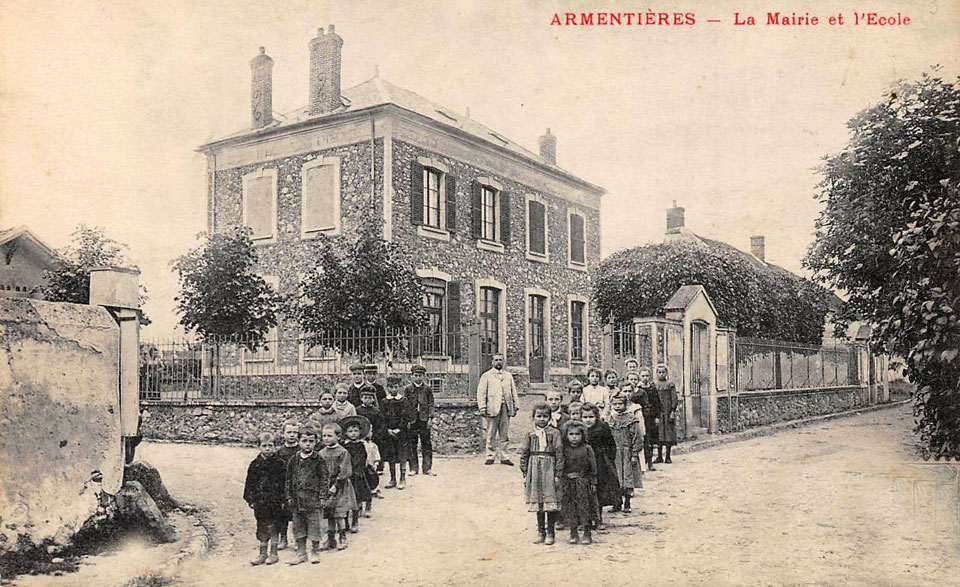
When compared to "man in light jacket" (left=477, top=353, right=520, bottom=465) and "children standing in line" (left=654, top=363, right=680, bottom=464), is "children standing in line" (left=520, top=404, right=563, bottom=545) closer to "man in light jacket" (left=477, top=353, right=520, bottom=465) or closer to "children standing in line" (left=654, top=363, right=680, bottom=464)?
"man in light jacket" (left=477, top=353, right=520, bottom=465)

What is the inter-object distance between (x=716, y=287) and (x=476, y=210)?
5.84m

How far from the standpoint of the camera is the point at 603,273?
66.9 ft

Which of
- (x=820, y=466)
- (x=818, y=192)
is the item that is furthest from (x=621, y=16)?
(x=820, y=466)

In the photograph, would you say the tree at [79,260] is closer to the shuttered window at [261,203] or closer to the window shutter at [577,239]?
the shuttered window at [261,203]

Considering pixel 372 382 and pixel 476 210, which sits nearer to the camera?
pixel 372 382

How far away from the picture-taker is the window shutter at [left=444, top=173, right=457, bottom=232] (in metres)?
16.9

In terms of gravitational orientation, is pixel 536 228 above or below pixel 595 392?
above

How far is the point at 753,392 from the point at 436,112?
812 centimetres

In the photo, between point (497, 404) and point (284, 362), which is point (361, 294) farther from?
point (497, 404)

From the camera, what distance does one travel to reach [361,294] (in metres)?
12.6

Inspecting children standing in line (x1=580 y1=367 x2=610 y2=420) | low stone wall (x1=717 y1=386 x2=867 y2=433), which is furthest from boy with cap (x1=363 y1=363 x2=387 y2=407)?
low stone wall (x1=717 y1=386 x2=867 y2=433)

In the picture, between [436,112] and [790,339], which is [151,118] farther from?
[790,339]

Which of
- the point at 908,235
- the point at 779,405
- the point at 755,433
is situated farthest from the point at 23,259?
the point at 779,405

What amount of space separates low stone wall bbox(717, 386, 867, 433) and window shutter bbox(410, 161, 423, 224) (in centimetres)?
686
